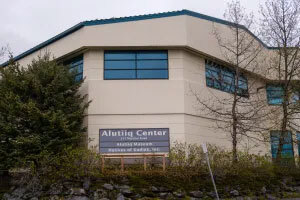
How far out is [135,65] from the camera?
18828mm

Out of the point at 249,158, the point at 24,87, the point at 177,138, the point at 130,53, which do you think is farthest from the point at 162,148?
the point at 24,87

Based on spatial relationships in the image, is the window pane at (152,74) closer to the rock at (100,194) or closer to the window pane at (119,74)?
the window pane at (119,74)

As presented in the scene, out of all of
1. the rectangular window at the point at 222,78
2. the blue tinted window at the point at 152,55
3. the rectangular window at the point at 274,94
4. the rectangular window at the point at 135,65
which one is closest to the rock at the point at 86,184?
the rectangular window at the point at 135,65

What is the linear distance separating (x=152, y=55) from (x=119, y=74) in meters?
2.24

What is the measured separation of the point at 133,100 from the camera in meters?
18.2

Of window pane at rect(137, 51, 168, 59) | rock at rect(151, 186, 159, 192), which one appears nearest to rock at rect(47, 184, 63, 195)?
rock at rect(151, 186, 159, 192)

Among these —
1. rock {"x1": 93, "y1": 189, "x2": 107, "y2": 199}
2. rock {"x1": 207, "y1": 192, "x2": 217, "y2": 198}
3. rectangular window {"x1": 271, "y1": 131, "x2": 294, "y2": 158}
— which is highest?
rectangular window {"x1": 271, "y1": 131, "x2": 294, "y2": 158}

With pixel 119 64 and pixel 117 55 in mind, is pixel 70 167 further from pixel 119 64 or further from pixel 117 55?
pixel 117 55

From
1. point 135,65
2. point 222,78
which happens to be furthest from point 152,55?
point 222,78

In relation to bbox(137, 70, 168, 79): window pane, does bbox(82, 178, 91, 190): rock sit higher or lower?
lower

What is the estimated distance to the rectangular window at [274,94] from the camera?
74.1ft

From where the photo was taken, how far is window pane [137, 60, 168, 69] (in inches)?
742

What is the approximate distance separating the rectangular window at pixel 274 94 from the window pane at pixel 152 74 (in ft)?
27.6

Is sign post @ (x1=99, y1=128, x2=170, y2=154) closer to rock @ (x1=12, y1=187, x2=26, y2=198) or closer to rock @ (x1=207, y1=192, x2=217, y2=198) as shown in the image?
rock @ (x1=207, y1=192, x2=217, y2=198)
